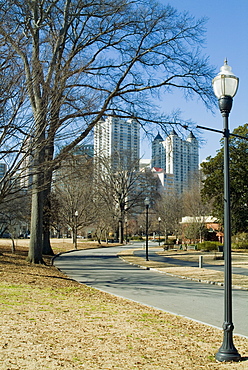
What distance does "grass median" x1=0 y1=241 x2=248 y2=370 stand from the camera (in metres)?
5.02

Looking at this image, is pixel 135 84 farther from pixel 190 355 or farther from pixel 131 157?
pixel 131 157

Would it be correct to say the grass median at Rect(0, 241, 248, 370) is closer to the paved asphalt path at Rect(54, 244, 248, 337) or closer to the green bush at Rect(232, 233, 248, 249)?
the paved asphalt path at Rect(54, 244, 248, 337)

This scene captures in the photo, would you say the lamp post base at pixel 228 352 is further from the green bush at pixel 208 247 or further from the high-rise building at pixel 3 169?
the green bush at pixel 208 247

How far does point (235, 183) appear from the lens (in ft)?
129

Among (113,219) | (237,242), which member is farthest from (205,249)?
(113,219)

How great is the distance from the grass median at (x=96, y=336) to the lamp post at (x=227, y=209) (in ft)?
0.84

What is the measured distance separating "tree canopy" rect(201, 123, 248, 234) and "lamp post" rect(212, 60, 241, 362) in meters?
34.2

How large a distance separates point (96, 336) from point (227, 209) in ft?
9.48

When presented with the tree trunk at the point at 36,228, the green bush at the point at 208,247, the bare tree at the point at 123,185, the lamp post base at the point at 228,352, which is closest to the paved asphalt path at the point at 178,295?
the lamp post base at the point at 228,352

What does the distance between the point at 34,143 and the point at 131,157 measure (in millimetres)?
47524

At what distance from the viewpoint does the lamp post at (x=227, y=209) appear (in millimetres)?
5528

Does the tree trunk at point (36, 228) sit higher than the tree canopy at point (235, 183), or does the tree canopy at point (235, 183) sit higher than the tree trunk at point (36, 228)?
the tree canopy at point (235, 183)

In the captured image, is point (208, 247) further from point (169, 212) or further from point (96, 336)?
point (96, 336)

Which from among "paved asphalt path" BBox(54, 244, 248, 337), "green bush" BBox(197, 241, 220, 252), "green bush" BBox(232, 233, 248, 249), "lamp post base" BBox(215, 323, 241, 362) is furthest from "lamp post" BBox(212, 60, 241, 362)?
"green bush" BBox(232, 233, 248, 249)
